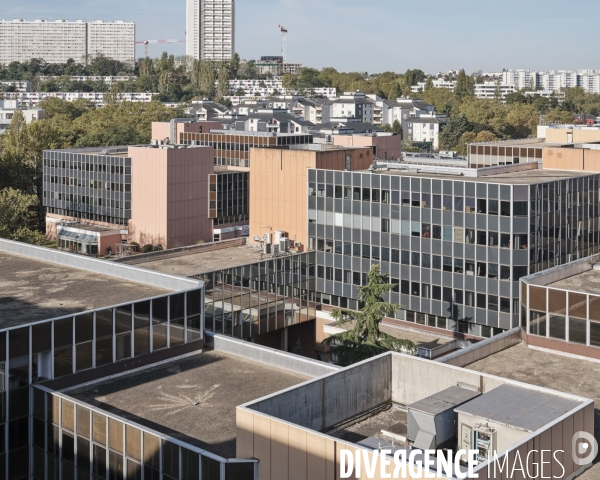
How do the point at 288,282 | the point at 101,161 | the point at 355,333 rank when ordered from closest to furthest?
the point at 355,333 < the point at 288,282 < the point at 101,161

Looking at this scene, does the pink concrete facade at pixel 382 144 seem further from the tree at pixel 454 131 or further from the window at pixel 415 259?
the tree at pixel 454 131

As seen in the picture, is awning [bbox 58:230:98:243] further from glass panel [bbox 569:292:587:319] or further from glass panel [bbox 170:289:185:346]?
glass panel [bbox 569:292:587:319]

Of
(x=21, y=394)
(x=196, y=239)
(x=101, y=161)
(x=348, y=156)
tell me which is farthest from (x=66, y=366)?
(x=101, y=161)

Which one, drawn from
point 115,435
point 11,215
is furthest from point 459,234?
point 11,215

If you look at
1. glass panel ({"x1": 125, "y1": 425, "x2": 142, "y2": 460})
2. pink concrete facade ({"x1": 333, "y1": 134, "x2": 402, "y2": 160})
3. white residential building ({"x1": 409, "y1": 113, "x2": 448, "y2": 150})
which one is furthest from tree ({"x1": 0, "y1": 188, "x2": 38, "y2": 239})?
white residential building ({"x1": 409, "y1": 113, "x2": 448, "y2": 150})

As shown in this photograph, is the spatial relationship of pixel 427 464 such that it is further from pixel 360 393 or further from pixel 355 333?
pixel 355 333

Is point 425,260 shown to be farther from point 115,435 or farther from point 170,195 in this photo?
point 170,195

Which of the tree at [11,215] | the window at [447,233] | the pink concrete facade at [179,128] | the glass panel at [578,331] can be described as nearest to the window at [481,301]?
the window at [447,233]
